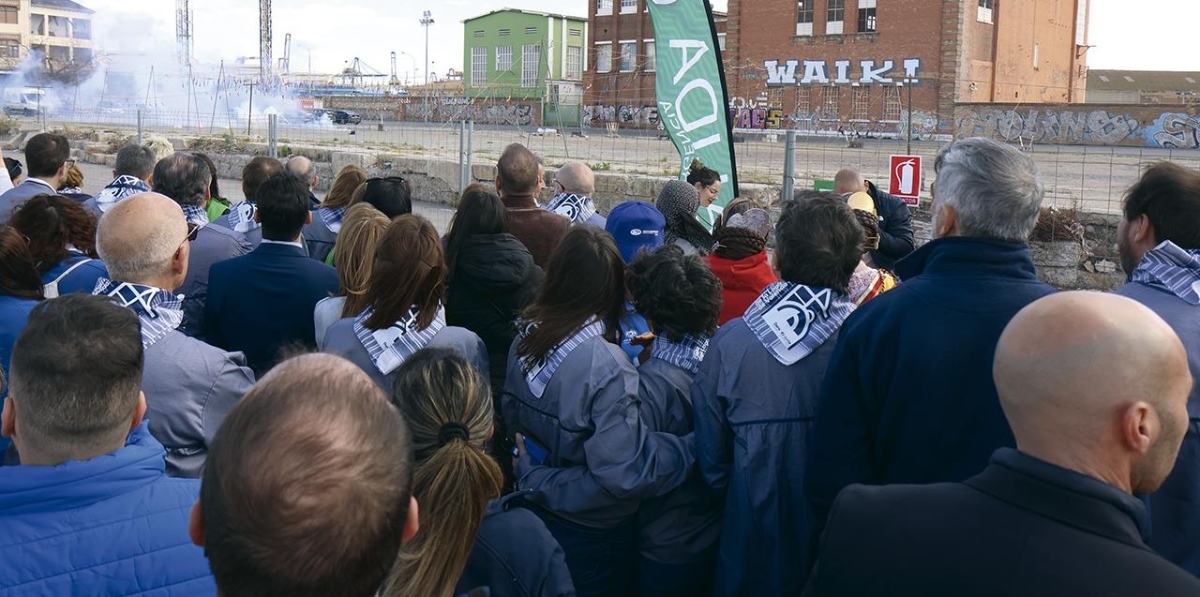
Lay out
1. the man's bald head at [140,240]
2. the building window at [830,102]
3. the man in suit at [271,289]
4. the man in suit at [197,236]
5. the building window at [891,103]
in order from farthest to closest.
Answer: the building window at [830,102] < the building window at [891,103] < the man in suit at [197,236] < the man in suit at [271,289] < the man's bald head at [140,240]

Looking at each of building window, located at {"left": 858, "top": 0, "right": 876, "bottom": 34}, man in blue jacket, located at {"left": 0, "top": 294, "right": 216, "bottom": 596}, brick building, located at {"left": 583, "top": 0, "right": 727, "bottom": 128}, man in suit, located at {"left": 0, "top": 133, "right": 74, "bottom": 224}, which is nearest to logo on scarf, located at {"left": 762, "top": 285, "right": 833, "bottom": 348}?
man in blue jacket, located at {"left": 0, "top": 294, "right": 216, "bottom": 596}

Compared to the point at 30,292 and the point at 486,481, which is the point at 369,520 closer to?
the point at 486,481

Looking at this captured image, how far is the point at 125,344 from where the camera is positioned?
2.44 m

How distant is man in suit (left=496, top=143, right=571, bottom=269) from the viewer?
583 cm

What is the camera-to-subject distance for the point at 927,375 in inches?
109

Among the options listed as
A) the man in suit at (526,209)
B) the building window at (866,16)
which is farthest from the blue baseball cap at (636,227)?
the building window at (866,16)

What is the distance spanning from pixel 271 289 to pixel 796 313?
7.83 ft

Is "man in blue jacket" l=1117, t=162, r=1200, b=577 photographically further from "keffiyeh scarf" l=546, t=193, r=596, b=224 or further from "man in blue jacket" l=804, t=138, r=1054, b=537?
"keffiyeh scarf" l=546, t=193, r=596, b=224

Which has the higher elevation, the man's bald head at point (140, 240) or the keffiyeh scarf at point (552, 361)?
the man's bald head at point (140, 240)

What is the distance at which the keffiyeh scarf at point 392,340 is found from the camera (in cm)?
368

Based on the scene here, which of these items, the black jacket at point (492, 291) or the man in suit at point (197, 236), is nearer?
the black jacket at point (492, 291)

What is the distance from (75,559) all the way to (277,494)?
986 millimetres

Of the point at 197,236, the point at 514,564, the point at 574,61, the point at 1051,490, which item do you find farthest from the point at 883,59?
the point at 1051,490

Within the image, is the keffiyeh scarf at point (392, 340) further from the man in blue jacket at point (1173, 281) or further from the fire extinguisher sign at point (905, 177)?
the fire extinguisher sign at point (905, 177)
